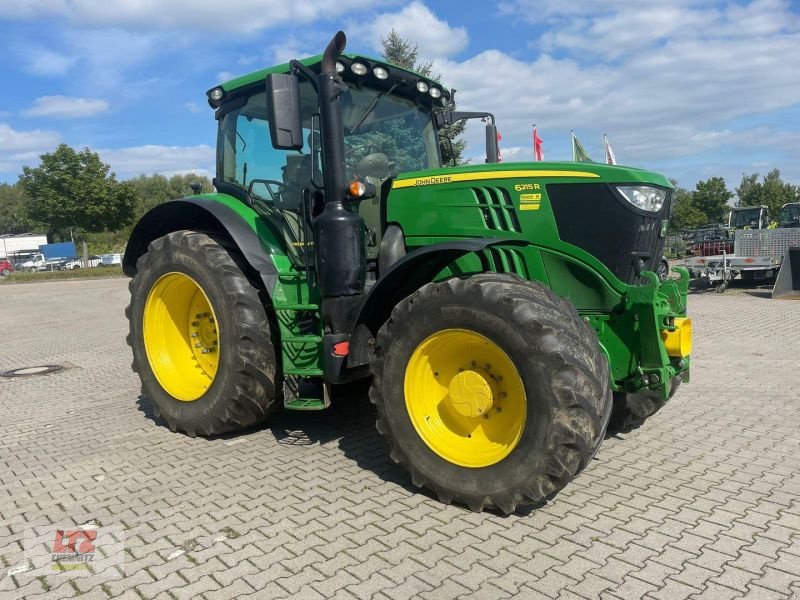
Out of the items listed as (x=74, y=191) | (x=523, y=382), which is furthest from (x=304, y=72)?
(x=74, y=191)

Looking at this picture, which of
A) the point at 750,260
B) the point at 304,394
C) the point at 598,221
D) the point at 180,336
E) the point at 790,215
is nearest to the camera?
the point at 598,221

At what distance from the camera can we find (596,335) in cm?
351

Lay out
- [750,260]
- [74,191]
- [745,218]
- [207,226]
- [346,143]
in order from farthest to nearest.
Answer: [74,191]
[745,218]
[750,260]
[207,226]
[346,143]

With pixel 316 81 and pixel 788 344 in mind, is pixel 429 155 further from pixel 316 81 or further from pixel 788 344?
pixel 788 344

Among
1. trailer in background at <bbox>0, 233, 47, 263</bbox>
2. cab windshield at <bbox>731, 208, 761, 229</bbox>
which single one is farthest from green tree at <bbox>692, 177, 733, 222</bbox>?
trailer in background at <bbox>0, 233, 47, 263</bbox>

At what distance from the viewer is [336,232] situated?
4.04m

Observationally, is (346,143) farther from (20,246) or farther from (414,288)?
(20,246)

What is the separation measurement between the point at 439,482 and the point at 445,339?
790 millimetres

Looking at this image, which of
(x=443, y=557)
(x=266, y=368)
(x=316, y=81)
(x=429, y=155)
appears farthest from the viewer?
(x=429, y=155)

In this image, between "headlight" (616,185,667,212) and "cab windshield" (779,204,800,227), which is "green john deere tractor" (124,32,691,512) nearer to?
"headlight" (616,185,667,212)

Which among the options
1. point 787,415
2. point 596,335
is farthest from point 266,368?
point 787,415

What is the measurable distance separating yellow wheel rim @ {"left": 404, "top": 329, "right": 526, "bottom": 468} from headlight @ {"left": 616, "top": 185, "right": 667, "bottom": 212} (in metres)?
1.25

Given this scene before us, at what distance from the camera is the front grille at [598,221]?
3.72m

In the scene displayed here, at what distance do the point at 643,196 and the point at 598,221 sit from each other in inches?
13.0
